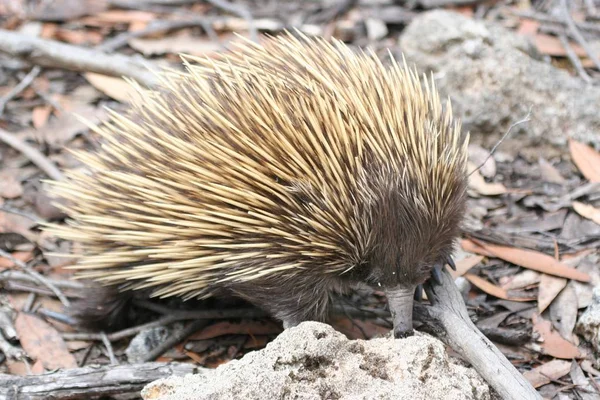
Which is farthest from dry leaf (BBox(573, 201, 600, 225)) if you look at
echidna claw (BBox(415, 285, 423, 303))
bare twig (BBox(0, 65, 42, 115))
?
bare twig (BBox(0, 65, 42, 115))

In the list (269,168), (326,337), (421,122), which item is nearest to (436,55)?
(421,122)

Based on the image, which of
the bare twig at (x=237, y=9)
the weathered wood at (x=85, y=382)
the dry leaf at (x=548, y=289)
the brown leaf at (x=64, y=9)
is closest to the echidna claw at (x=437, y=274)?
the dry leaf at (x=548, y=289)

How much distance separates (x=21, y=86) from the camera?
5.48 meters

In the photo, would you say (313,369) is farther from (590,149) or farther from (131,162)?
(590,149)

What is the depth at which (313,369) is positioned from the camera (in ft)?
9.34

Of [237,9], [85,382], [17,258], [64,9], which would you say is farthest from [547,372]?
[64,9]

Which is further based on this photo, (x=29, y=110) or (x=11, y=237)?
(x=29, y=110)

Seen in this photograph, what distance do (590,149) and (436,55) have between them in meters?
1.23

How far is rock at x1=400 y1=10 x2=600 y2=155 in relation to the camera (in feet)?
16.0

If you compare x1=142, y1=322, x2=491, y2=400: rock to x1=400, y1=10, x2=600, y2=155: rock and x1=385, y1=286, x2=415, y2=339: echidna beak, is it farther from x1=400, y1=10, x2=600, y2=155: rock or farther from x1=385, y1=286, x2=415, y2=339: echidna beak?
x1=400, y1=10, x2=600, y2=155: rock

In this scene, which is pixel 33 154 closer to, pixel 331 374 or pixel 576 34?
pixel 331 374

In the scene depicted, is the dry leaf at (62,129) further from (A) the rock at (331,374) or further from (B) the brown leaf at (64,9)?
(A) the rock at (331,374)

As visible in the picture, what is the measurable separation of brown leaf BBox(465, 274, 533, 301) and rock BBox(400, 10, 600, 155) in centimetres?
130

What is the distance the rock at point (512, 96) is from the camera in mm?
4883
